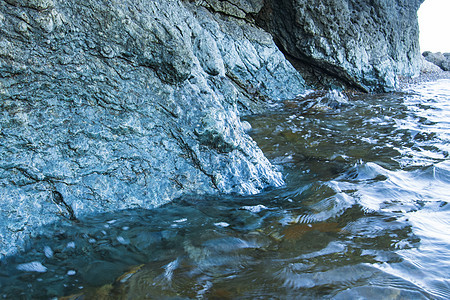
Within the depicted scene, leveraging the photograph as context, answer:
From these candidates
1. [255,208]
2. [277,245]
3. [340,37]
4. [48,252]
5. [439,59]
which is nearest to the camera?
[48,252]

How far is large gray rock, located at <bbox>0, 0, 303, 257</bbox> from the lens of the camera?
7.23ft

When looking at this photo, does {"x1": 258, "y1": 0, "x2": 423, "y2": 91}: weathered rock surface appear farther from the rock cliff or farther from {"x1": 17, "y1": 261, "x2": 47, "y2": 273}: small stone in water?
{"x1": 17, "y1": 261, "x2": 47, "y2": 273}: small stone in water

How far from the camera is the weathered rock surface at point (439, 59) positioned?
14.8 meters

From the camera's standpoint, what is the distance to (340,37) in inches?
322

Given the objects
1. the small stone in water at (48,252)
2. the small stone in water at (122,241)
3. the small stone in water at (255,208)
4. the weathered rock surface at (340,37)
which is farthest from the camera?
the weathered rock surface at (340,37)

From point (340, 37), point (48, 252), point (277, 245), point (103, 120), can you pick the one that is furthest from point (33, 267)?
point (340, 37)

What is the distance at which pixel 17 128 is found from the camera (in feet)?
7.24

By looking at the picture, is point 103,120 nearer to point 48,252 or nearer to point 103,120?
point 103,120

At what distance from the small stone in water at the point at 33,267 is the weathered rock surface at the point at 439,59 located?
17.2 m

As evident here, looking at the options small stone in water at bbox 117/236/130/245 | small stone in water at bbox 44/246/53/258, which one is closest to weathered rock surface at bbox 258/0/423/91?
small stone in water at bbox 117/236/130/245

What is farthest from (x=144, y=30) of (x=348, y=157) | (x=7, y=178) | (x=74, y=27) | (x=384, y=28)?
(x=384, y=28)

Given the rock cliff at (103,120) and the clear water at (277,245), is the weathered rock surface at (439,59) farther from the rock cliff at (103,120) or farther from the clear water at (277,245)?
the rock cliff at (103,120)

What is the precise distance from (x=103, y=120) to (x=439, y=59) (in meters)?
17.1

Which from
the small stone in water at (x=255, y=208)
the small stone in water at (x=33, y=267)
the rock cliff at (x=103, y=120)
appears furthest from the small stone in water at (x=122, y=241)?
the small stone in water at (x=255, y=208)
